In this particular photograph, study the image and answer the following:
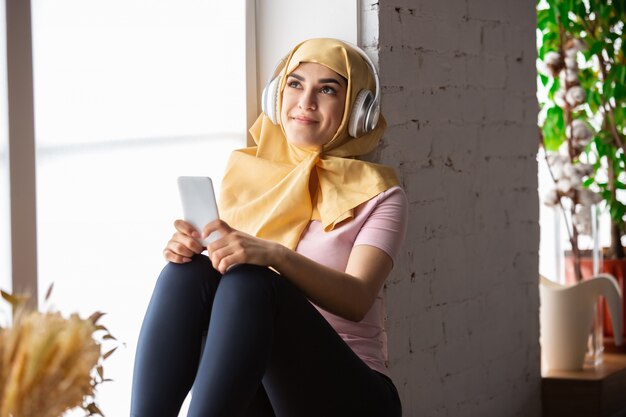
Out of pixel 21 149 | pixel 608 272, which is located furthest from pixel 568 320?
pixel 21 149

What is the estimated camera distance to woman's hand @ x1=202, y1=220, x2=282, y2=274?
5.55 ft

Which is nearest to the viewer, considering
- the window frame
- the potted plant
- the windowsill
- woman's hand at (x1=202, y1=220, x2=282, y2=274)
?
woman's hand at (x1=202, y1=220, x2=282, y2=274)

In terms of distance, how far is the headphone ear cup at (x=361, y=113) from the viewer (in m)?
2.07

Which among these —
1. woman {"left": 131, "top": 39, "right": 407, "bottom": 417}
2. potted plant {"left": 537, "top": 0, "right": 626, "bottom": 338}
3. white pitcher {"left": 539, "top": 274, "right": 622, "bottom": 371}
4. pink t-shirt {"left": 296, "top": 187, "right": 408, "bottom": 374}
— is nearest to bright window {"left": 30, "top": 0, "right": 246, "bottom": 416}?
woman {"left": 131, "top": 39, "right": 407, "bottom": 417}

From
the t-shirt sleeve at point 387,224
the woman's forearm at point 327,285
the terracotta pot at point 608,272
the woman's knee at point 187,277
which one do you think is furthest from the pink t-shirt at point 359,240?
the terracotta pot at point 608,272

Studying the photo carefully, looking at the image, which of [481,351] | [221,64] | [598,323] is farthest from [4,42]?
[598,323]

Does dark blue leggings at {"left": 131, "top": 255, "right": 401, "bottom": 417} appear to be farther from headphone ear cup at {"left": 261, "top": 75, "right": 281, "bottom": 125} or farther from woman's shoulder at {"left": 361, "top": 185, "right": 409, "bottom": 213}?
headphone ear cup at {"left": 261, "top": 75, "right": 281, "bottom": 125}

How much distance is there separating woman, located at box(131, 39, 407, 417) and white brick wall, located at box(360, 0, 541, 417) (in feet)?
0.73

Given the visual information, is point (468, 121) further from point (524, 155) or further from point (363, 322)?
point (363, 322)

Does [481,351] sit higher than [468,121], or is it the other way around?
[468,121]

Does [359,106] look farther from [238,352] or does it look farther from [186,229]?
[238,352]

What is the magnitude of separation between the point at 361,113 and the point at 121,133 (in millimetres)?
531

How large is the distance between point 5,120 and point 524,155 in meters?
1.69

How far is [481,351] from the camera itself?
2.75m
